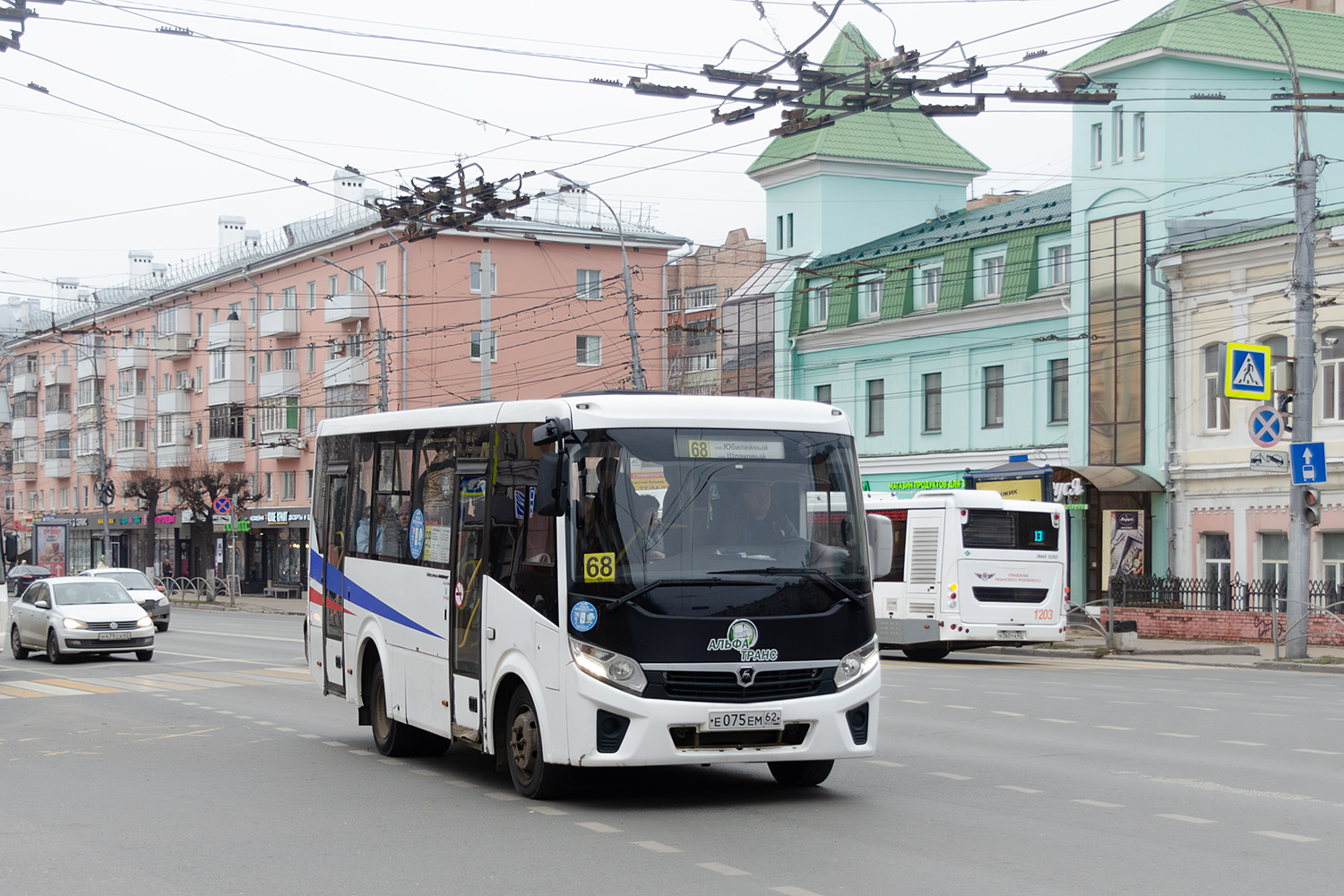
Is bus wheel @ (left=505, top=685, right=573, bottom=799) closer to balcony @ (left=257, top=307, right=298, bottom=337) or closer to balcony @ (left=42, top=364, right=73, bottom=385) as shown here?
balcony @ (left=257, top=307, right=298, bottom=337)

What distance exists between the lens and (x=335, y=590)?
1484 cm

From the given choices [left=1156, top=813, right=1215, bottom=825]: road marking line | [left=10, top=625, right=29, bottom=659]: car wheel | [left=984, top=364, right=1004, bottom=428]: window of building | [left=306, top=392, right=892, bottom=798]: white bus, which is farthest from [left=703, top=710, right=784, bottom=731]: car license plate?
[left=984, top=364, right=1004, bottom=428]: window of building

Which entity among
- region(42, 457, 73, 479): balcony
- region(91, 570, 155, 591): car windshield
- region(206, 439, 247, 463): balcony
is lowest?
region(91, 570, 155, 591): car windshield

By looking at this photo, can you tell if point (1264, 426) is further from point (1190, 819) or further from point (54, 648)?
point (54, 648)

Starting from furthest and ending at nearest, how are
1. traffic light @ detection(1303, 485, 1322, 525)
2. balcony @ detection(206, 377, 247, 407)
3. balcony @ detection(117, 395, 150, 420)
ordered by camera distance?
balcony @ detection(117, 395, 150, 420), balcony @ detection(206, 377, 247, 407), traffic light @ detection(1303, 485, 1322, 525)

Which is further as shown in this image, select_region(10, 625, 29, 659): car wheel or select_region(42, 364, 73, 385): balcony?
select_region(42, 364, 73, 385): balcony

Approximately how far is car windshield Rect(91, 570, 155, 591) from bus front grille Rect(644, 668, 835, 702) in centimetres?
3000

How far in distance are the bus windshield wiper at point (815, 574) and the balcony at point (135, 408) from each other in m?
77.5

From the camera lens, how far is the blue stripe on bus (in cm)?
1298

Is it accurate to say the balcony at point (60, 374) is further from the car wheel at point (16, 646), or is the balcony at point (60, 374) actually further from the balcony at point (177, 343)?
the car wheel at point (16, 646)

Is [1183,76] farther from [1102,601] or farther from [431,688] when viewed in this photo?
[431,688]

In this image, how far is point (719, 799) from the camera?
36.5ft

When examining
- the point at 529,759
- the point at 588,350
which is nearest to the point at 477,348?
the point at 588,350

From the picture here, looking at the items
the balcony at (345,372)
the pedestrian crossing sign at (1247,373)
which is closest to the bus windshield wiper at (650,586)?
the pedestrian crossing sign at (1247,373)
